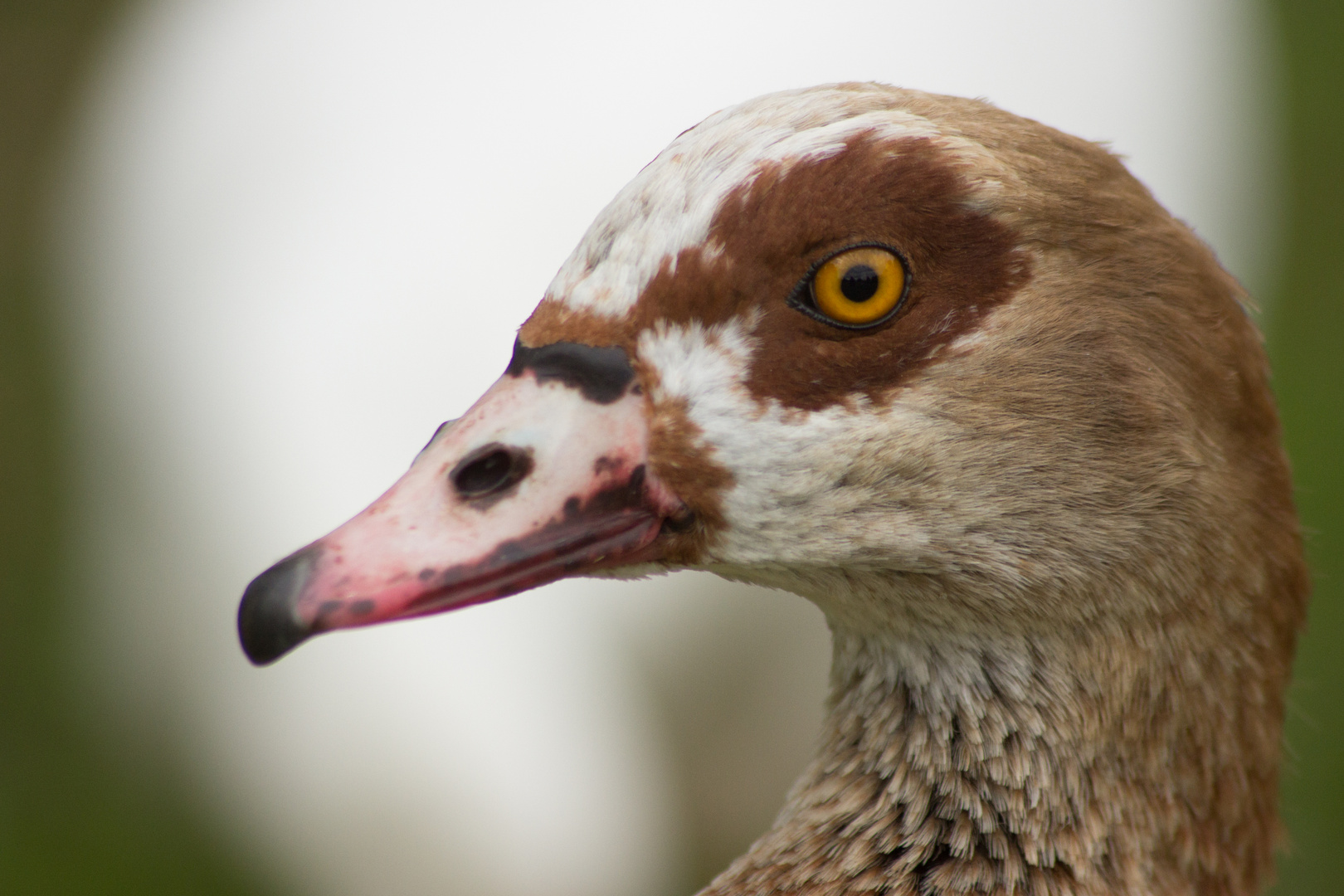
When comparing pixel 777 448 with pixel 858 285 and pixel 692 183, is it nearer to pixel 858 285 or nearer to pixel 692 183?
pixel 858 285

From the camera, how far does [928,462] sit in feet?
5.65

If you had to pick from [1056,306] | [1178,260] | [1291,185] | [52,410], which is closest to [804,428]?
[1056,306]

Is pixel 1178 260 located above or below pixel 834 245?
below

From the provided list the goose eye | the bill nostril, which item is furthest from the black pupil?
the bill nostril

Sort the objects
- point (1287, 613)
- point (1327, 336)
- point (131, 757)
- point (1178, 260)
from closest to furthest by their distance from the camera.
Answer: point (1178, 260)
point (1287, 613)
point (131, 757)
point (1327, 336)

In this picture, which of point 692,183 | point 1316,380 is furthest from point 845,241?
point 1316,380

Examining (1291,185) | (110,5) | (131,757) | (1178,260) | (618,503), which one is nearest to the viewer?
(618,503)

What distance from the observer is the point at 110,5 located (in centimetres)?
513

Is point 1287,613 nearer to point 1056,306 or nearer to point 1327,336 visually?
point 1056,306

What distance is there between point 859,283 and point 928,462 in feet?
0.92

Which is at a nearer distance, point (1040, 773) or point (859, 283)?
point (859, 283)

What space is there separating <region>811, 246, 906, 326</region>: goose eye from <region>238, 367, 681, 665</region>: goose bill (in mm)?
308

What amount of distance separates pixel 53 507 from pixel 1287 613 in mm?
5620

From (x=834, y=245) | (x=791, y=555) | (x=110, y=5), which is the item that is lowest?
(x=791, y=555)
